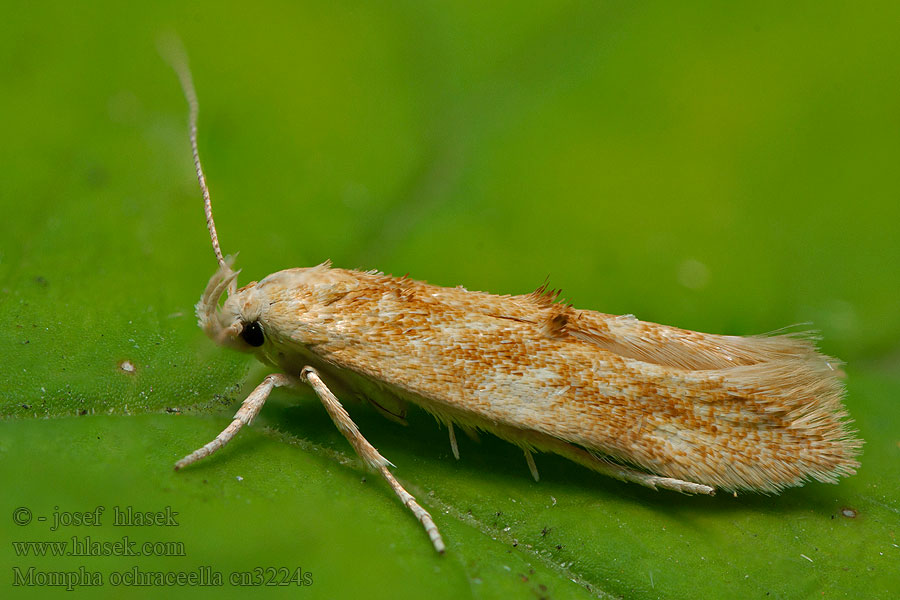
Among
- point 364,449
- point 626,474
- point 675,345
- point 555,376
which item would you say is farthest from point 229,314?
point 675,345

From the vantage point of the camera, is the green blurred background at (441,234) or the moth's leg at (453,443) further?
the moth's leg at (453,443)

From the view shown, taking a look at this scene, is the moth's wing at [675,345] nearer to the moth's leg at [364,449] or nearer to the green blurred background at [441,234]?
the green blurred background at [441,234]

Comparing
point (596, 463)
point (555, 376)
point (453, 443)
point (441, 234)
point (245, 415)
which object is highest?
point (441, 234)

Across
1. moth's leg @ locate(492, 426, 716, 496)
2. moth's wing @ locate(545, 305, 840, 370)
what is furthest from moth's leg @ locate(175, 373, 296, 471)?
moth's wing @ locate(545, 305, 840, 370)

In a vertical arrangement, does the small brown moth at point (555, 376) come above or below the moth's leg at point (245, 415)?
above

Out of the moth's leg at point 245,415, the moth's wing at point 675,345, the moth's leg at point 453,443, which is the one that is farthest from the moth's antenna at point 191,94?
the moth's wing at point 675,345

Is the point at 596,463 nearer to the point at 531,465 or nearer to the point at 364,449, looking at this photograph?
the point at 531,465
